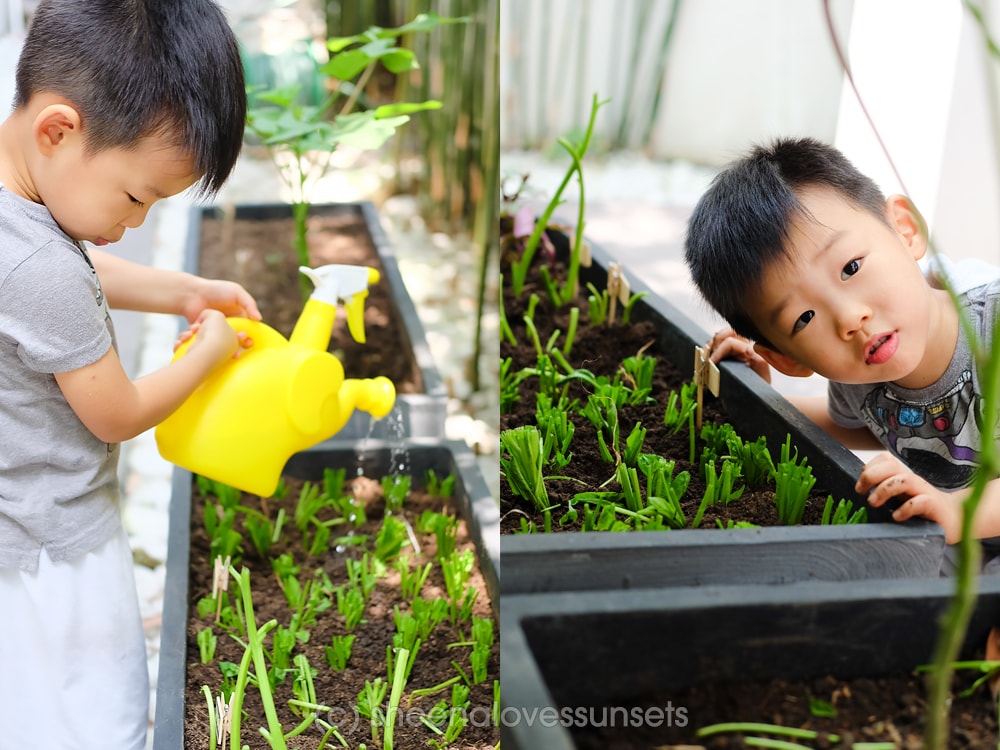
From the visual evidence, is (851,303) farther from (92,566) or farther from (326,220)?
(326,220)

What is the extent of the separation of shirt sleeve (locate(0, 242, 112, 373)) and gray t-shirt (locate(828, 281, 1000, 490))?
0.69m

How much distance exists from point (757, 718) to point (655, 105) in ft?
1.86

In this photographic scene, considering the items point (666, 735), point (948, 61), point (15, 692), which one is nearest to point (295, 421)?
point (15, 692)

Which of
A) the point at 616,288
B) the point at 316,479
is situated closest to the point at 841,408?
the point at 616,288

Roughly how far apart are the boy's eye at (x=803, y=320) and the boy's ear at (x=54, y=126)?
68 centimetres

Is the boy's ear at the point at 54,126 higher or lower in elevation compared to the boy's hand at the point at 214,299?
higher

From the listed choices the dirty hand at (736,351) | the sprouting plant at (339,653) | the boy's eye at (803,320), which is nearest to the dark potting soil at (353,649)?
the sprouting plant at (339,653)

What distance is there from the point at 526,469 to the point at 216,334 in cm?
39

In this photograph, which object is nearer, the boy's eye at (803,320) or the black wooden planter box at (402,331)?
the boy's eye at (803,320)

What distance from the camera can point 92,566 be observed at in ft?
3.50

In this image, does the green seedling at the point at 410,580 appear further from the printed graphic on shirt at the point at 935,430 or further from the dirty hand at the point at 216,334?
the printed graphic on shirt at the point at 935,430

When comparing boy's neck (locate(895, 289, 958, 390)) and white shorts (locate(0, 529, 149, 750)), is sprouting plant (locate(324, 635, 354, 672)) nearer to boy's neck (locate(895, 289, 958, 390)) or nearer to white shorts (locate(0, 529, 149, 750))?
white shorts (locate(0, 529, 149, 750))

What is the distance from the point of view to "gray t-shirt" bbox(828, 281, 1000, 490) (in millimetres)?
784

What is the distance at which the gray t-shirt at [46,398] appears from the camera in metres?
0.91
